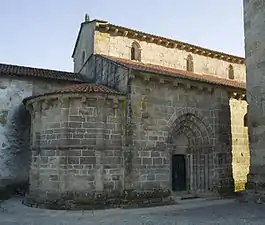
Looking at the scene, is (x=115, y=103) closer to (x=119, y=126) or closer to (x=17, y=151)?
(x=119, y=126)

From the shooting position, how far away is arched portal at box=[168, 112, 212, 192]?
11531mm

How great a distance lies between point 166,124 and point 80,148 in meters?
3.29

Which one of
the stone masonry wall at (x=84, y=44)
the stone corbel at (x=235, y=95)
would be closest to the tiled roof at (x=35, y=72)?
the stone masonry wall at (x=84, y=44)

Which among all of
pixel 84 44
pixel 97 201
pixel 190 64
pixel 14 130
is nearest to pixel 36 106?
pixel 14 130

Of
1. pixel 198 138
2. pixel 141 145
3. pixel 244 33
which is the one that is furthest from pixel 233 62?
pixel 141 145

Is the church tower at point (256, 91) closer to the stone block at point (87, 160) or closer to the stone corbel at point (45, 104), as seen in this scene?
the stone block at point (87, 160)

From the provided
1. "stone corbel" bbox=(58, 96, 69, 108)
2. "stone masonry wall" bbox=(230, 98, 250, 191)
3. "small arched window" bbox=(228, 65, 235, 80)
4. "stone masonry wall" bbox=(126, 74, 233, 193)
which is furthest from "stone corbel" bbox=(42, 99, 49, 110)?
"small arched window" bbox=(228, 65, 235, 80)

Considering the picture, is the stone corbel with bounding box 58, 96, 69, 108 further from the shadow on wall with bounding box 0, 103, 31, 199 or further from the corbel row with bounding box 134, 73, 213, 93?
the shadow on wall with bounding box 0, 103, 31, 199

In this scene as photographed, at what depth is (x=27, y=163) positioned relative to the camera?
499 inches

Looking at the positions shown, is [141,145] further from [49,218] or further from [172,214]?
[49,218]

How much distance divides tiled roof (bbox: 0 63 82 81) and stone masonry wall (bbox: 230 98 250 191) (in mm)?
7442

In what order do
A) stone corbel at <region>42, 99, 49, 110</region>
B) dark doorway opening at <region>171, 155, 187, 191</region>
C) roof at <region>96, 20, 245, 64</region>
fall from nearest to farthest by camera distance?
stone corbel at <region>42, 99, 49, 110</region>, dark doorway opening at <region>171, 155, 187, 191</region>, roof at <region>96, 20, 245, 64</region>

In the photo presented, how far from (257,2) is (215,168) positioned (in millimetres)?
6731

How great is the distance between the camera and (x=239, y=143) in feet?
41.9
